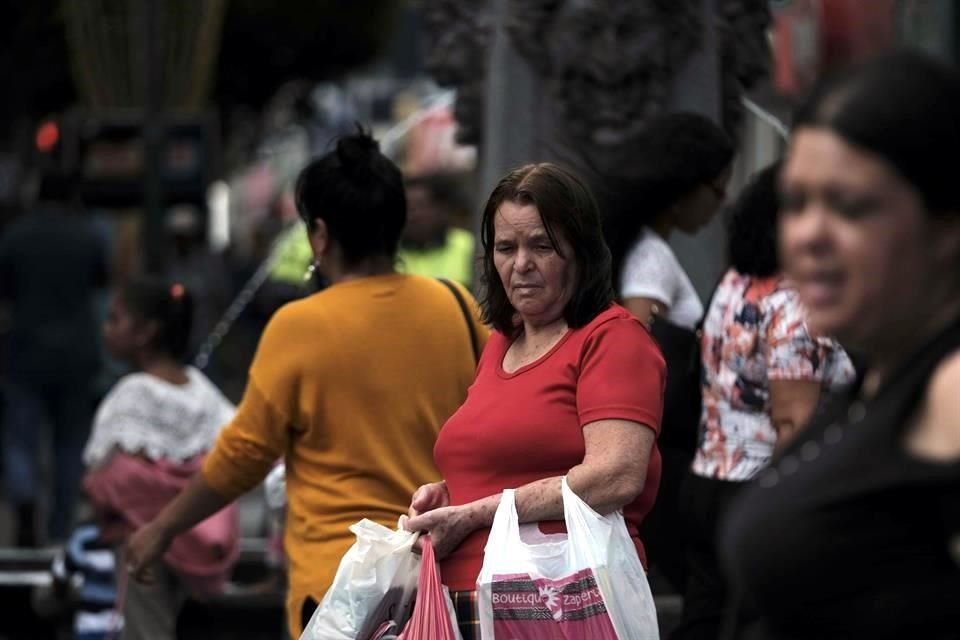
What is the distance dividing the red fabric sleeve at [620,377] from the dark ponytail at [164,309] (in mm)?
3165

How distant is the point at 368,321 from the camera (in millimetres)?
4852

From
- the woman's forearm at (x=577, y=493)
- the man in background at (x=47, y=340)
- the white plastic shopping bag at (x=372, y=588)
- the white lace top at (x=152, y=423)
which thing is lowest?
the man in background at (x=47, y=340)

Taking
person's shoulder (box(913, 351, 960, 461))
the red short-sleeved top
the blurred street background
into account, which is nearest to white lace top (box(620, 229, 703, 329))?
the blurred street background

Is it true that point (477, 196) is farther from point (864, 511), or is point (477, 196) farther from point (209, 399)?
point (864, 511)

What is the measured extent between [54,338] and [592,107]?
4.85m

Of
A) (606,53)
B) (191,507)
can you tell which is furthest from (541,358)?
(606,53)

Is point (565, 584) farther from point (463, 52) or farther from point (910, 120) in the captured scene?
point (463, 52)

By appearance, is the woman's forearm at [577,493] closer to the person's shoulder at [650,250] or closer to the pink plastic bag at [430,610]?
the pink plastic bag at [430,610]

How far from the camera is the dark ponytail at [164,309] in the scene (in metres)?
6.96

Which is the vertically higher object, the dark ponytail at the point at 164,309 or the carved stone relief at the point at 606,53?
the carved stone relief at the point at 606,53

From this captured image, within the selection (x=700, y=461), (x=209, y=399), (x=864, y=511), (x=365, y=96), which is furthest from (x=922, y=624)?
(x=365, y=96)

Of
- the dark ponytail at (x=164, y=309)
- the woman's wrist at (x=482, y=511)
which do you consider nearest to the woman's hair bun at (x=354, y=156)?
the woman's wrist at (x=482, y=511)

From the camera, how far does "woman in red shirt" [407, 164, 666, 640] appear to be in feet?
12.9

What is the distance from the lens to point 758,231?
477 centimetres
